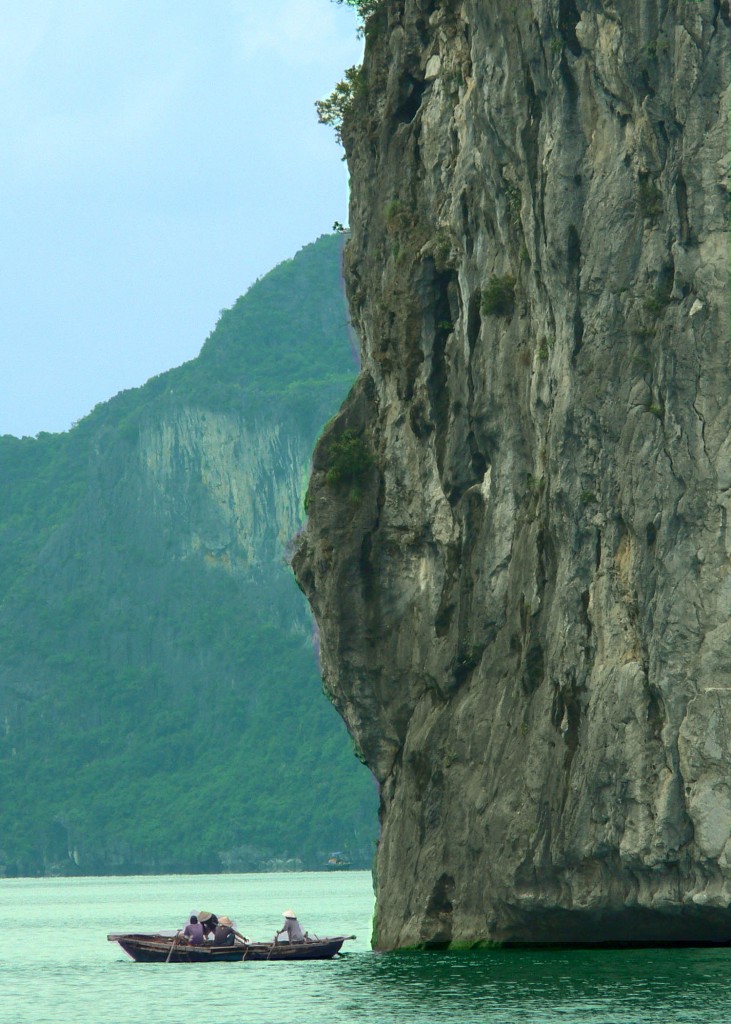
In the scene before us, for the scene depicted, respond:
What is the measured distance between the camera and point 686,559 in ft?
118

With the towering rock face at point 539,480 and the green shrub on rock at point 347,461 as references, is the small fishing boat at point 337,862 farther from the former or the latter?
the green shrub on rock at point 347,461

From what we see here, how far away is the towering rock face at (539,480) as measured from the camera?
3619 cm

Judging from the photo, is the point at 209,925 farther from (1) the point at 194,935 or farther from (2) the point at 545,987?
(2) the point at 545,987

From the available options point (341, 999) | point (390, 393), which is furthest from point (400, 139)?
point (341, 999)

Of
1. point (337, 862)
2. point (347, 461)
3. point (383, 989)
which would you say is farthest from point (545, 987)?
point (337, 862)

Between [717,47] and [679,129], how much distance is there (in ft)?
5.41

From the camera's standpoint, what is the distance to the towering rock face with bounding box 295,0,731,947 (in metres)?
36.2

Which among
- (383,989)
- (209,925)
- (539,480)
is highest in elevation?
(539,480)

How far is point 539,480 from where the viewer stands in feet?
135

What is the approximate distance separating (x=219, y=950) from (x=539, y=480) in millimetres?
13301

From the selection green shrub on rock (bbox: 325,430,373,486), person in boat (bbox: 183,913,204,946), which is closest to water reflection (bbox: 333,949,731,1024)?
person in boat (bbox: 183,913,204,946)

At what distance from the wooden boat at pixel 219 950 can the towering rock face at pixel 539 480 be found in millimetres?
1761

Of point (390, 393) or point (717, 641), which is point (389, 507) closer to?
point (390, 393)

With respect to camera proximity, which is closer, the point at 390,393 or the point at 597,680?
the point at 597,680
